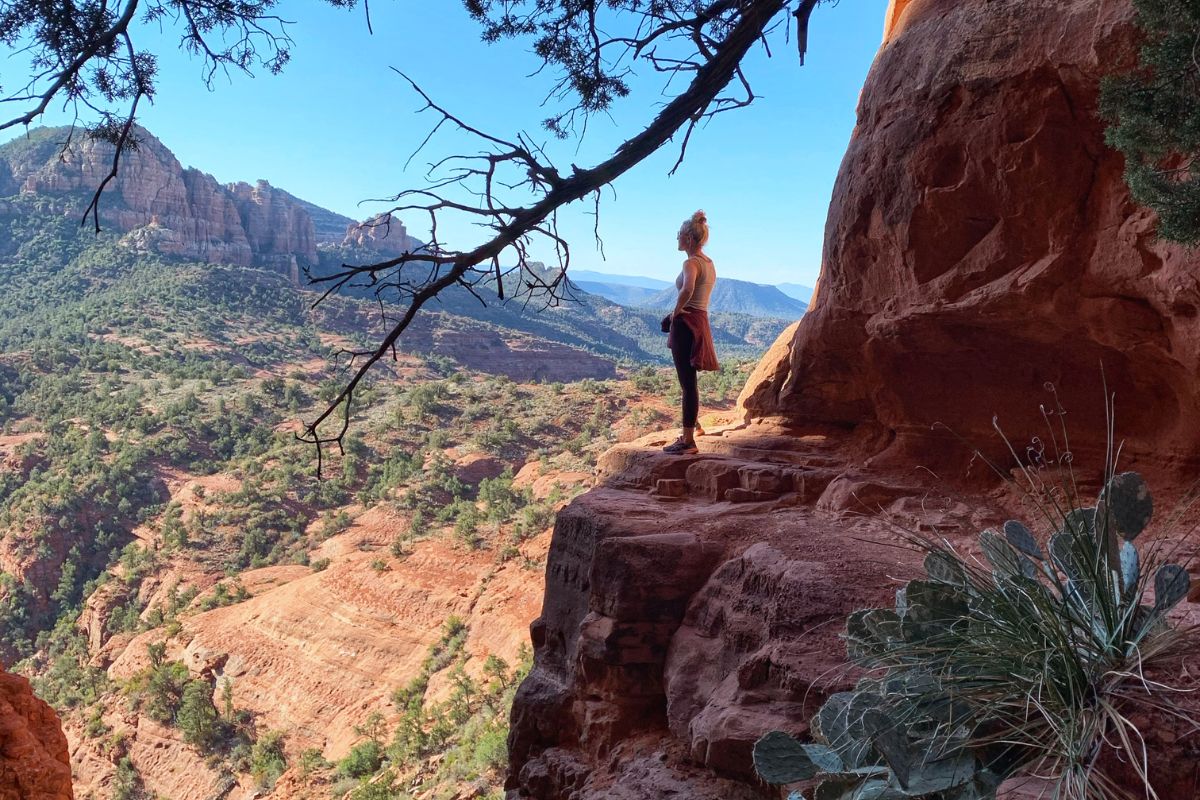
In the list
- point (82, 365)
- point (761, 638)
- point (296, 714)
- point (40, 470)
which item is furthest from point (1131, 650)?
point (82, 365)

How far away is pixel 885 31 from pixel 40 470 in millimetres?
35099

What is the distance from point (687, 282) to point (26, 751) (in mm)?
5831

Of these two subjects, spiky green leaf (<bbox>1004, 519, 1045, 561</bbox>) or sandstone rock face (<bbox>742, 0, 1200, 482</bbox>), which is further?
sandstone rock face (<bbox>742, 0, 1200, 482</bbox>)

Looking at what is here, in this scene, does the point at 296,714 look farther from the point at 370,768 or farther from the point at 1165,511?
the point at 1165,511

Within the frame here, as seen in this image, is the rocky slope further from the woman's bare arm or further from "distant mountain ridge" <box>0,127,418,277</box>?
"distant mountain ridge" <box>0,127,418,277</box>

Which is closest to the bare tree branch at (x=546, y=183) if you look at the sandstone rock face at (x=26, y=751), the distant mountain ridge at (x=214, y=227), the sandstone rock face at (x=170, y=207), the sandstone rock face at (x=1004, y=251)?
the sandstone rock face at (x=1004, y=251)

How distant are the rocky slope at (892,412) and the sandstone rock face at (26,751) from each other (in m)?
3.31

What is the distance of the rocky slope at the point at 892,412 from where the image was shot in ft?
11.7

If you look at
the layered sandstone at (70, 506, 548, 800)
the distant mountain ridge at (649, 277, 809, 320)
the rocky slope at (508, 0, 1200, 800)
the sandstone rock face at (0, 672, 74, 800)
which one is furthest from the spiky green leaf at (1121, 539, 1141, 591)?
the distant mountain ridge at (649, 277, 809, 320)

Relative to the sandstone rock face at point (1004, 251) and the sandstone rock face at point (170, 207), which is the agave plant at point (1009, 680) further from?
the sandstone rock face at point (170, 207)

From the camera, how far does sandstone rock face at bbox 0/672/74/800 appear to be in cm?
535

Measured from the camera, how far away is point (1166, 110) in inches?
94.0

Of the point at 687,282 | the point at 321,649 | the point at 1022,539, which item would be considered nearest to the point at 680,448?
the point at 687,282

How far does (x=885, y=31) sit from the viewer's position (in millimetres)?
6309
